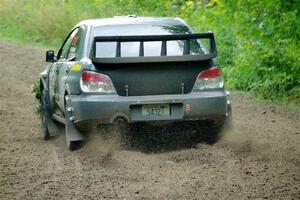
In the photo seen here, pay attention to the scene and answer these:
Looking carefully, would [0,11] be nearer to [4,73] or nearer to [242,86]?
[4,73]

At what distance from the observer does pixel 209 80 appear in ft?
27.0

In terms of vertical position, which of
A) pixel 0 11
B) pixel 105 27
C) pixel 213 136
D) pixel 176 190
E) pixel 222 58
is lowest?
pixel 0 11

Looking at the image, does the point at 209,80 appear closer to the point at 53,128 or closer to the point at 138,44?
the point at 138,44

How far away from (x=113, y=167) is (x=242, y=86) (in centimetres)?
840

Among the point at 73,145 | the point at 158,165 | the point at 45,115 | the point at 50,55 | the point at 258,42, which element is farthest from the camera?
the point at 258,42

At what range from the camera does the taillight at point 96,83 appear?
8023 mm

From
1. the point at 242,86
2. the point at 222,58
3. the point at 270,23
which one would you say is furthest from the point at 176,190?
the point at 222,58

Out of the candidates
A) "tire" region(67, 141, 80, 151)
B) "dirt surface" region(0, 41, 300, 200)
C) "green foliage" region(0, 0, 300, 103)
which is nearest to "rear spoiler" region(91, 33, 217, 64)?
"dirt surface" region(0, 41, 300, 200)

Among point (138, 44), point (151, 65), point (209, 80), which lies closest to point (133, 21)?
point (138, 44)

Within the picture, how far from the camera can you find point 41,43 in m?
29.0

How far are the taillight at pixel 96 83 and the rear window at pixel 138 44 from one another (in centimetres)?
35

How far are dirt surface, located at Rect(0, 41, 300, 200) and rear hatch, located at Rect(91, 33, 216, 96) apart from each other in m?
0.63

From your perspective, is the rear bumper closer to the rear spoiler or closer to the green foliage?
the rear spoiler

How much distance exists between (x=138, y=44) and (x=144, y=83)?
1.80 ft
